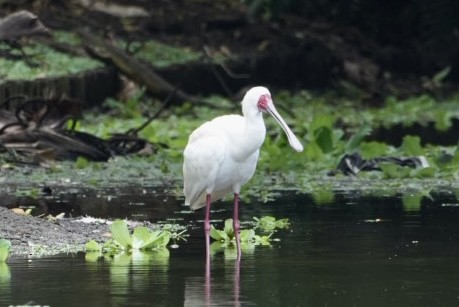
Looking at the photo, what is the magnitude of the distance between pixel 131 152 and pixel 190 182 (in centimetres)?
639

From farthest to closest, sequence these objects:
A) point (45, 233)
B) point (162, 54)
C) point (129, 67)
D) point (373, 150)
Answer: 1. point (162, 54)
2. point (129, 67)
3. point (373, 150)
4. point (45, 233)

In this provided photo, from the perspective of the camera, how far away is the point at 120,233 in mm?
10242

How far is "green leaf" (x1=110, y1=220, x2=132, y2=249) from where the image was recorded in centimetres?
1021

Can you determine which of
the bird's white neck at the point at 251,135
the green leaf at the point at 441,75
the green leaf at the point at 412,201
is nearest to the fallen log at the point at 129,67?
the green leaf at the point at 441,75

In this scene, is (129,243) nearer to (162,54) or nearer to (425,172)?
(425,172)

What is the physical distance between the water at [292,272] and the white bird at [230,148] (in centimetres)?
43

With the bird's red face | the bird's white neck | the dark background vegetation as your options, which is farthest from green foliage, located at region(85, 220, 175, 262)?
the dark background vegetation

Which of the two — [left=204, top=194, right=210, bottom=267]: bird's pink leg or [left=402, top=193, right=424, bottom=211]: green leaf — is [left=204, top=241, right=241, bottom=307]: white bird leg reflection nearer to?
[left=204, top=194, right=210, bottom=267]: bird's pink leg

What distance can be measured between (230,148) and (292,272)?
6.32 ft

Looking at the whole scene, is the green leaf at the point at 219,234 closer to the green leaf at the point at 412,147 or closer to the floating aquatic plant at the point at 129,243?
the floating aquatic plant at the point at 129,243

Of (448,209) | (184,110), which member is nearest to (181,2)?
(184,110)

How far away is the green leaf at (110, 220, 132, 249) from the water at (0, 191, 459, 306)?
1.05 ft

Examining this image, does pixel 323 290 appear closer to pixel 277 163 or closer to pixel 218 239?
pixel 218 239

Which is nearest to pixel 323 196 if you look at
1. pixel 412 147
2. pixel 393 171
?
pixel 393 171
